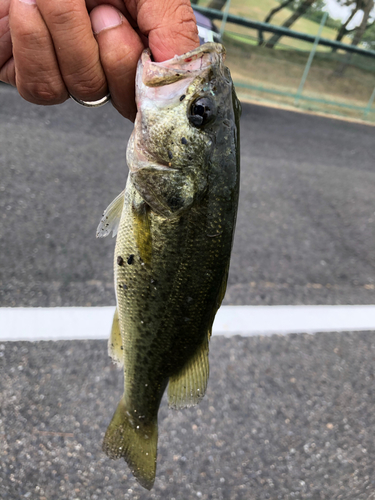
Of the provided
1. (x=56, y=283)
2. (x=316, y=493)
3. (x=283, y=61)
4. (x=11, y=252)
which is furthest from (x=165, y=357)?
(x=283, y=61)

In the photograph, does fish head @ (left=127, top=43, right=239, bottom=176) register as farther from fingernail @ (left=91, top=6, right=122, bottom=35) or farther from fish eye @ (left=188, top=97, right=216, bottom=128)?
fingernail @ (left=91, top=6, right=122, bottom=35)

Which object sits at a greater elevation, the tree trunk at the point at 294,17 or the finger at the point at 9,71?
the finger at the point at 9,71

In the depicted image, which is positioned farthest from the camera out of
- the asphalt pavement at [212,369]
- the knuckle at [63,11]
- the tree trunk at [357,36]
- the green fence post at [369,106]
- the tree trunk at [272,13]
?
the green fence post at [369,106]

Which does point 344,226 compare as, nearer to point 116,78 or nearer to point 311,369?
point 311,369

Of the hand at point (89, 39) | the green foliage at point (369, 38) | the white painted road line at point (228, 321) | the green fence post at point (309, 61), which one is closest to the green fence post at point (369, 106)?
the green foliage at point (369, 38)

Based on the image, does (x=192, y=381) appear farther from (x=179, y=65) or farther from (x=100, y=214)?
(x=100, y=214)

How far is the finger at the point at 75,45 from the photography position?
1.09m

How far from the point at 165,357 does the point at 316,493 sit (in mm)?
1452

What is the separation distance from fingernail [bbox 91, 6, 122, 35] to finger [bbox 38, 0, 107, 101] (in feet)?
0.14

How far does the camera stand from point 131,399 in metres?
1.60

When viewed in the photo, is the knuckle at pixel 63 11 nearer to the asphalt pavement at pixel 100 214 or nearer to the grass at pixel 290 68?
the asphalt pavement at pixel 100 214

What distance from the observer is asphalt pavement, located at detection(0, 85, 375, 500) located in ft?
6.81

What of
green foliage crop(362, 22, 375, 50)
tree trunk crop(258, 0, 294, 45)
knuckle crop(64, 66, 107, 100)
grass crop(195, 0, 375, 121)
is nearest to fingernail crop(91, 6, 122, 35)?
knuckle crop(64, 66, 107, 100)

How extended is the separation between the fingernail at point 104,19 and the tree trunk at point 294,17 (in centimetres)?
1126
